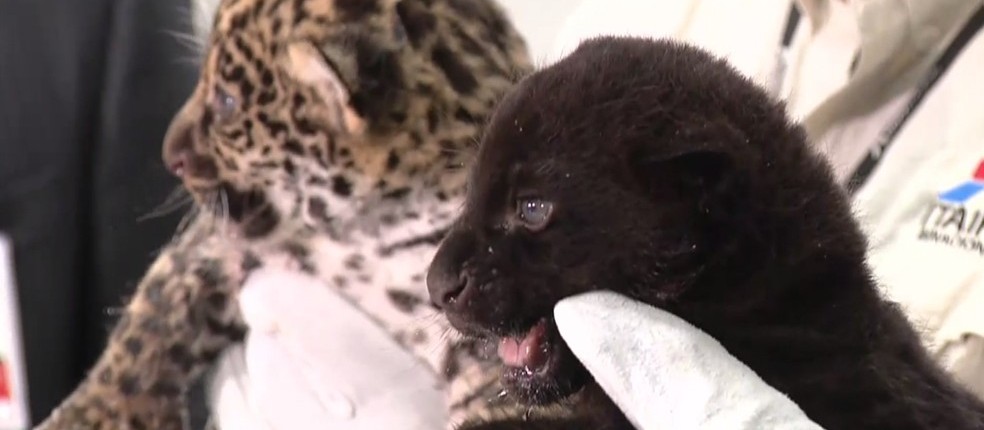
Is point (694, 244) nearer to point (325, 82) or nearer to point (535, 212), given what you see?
point (535, 212)

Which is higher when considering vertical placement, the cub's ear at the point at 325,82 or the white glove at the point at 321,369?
the cub's ear at the point at 325,82

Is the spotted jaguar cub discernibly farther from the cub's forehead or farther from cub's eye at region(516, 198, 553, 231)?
cub's eye at region(516, 198, 553, 231)

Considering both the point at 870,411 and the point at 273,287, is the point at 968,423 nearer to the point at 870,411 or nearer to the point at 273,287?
the point at 870,411

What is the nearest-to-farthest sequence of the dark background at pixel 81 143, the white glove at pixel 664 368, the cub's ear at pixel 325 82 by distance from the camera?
the white glove at pixel 664 368
the cub's ear at pixel 325 82
the dark background at pixel 81 143

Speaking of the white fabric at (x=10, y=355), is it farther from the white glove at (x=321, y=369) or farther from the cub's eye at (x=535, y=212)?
the cub's eye at (x=535, y=212)

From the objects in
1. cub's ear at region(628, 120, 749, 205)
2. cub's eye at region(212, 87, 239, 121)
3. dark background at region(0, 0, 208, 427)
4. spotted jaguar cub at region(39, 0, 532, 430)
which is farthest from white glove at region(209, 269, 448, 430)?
dark background at region(0, 0, 208, 427)

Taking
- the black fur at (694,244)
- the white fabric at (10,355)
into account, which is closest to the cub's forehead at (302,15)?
the black fur at (694,244)
